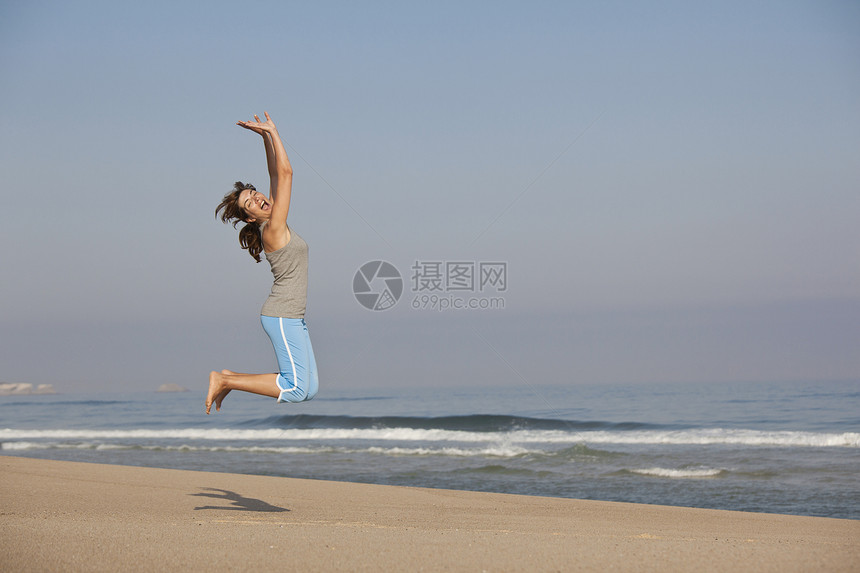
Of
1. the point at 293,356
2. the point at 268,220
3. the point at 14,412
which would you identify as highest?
the point at 268,220

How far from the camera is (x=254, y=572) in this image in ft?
10.6

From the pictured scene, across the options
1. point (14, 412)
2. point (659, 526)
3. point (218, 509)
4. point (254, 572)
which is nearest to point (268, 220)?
point (254, 572)

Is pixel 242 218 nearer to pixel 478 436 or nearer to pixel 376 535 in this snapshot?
pixel 376 535

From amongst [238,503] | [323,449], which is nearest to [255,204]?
[238,503]

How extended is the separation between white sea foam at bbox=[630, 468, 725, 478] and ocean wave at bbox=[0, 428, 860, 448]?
12.2ft

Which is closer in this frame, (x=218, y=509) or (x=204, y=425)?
(x=218, y=509)

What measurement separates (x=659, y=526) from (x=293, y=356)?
4.09 m

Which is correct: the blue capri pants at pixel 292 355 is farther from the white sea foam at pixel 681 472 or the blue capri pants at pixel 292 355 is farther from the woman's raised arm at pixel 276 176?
the white sea foam at pixel 681 472

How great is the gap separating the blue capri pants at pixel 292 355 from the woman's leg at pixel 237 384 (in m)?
0.08

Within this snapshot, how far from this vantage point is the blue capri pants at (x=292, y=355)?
4680 millimetres

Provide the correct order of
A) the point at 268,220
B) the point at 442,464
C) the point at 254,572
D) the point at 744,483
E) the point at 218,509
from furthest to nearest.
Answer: the point at 442,464 < the point at 744,483 < the point at 218,509 < the point at 268,220 < the point at 254,572

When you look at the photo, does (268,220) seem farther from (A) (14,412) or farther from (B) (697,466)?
(A) (14,412)

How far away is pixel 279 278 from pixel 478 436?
47.6ft

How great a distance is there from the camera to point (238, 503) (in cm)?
738
